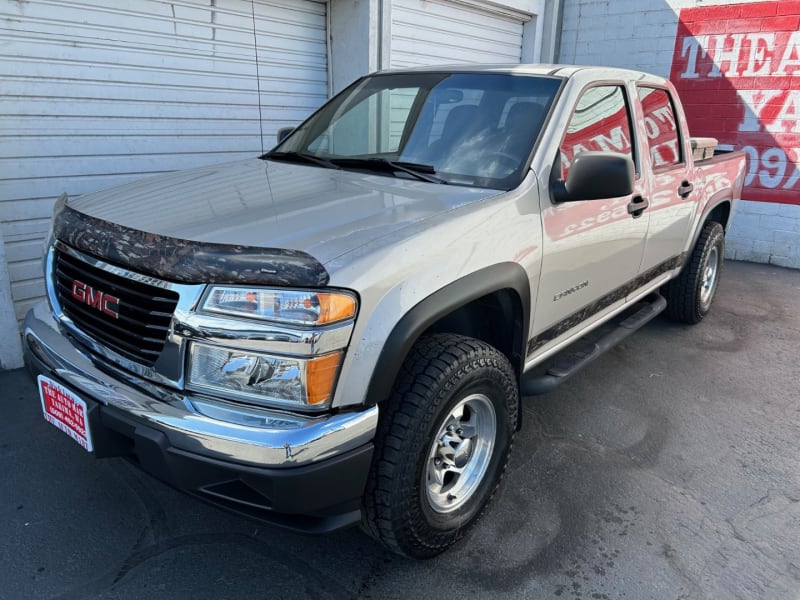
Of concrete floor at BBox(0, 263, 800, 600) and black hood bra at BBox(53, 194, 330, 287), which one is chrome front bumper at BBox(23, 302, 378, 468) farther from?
concrete floor at BBox(0, 263, 800, 600)

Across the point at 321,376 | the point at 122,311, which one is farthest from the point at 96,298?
the point at 321,376

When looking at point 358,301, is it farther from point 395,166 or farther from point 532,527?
point 532,527

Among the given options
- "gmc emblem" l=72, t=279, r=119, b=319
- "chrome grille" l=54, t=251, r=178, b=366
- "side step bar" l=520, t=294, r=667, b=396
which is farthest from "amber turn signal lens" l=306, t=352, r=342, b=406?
"side step bar" l=520, t=294, r=667, b=396

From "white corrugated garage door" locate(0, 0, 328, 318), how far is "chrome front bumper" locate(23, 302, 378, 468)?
2784 millimetres

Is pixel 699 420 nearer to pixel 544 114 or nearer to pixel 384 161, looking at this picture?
pixel 544 114

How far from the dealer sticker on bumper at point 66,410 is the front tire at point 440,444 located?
0.98 m

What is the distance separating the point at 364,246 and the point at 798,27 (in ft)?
23.5

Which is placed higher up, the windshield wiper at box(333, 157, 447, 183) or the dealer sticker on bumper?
the windshield wiper at box(333, 157, 447, 183)

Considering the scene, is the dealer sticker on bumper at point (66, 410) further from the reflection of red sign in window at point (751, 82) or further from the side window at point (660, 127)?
the reflection of red sign in window at point (751, 82)

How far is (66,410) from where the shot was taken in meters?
2.13

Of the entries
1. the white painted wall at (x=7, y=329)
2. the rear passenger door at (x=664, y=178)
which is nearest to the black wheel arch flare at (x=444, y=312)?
the rear passenger door at (x=664, y=178)

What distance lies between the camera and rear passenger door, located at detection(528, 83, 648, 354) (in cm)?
272

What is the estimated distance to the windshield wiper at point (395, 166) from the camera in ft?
8.86

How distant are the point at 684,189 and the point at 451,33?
159 inches
